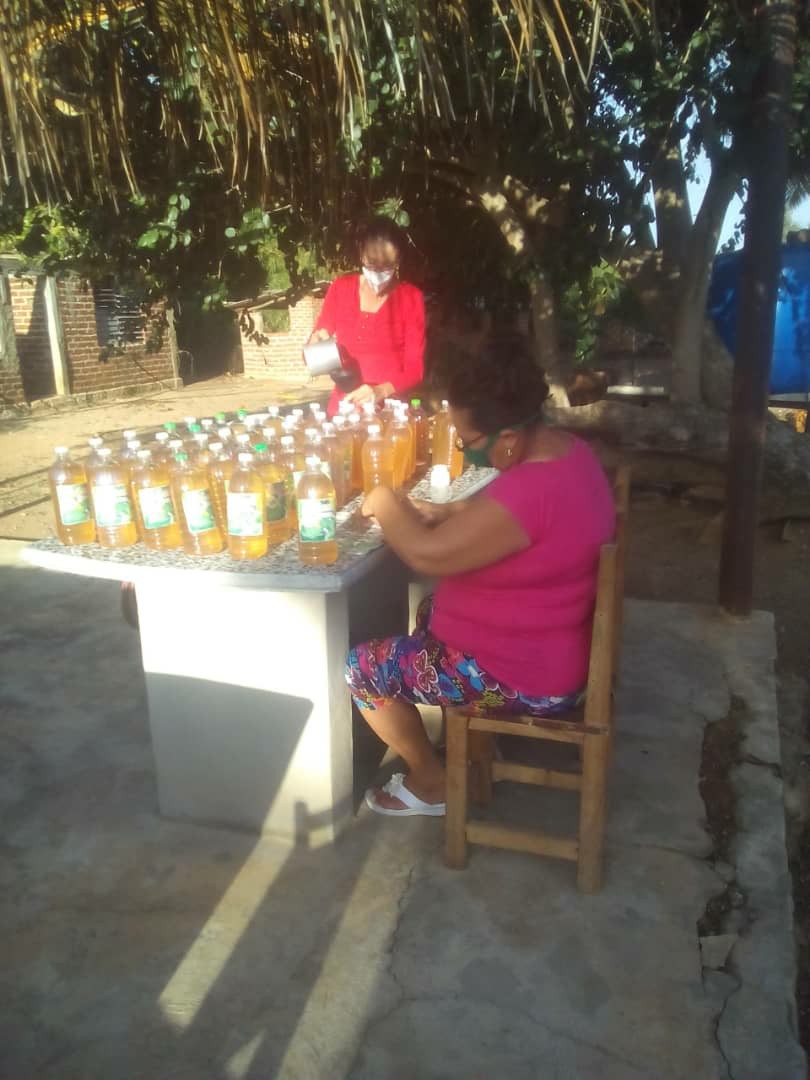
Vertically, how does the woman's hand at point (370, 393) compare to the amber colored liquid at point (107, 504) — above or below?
above

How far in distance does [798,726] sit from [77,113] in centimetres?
414

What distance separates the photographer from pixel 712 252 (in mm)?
5574

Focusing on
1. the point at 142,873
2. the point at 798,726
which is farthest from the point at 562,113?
the point at 142,873

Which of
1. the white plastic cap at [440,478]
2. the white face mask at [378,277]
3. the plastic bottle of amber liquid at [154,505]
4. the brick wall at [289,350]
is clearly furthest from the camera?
the brick wall at [289,350]

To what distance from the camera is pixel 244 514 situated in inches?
85.1

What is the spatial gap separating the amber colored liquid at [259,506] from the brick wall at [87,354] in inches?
441

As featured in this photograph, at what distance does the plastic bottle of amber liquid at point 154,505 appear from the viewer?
7.46 ft

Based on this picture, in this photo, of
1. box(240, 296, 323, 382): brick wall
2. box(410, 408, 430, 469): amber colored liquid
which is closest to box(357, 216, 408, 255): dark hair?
box(410, 408, 430, 469): amber colored liquid

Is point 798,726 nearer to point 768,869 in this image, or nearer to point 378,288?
point 768,869

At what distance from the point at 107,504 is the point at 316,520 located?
0.62 meters

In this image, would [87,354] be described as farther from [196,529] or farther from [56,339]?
[196,529]

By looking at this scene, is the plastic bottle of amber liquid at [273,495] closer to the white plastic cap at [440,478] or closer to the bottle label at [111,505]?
the bottle label at [111,505]

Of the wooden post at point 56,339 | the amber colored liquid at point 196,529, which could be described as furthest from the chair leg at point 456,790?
the wooden post at point 56,339

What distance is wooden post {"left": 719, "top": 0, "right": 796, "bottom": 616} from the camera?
364 centimetres
